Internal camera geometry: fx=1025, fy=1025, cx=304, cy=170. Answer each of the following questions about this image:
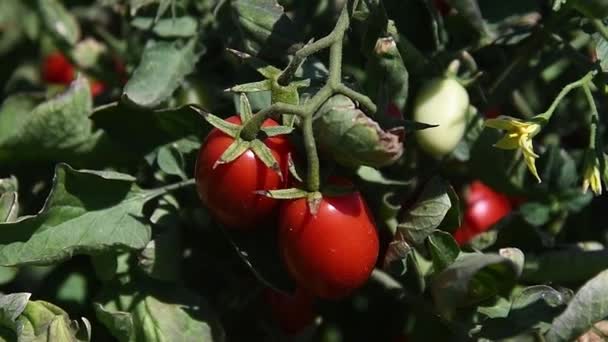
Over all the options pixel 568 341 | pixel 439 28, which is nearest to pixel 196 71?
pixel 439 28

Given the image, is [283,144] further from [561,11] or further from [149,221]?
[561,11]

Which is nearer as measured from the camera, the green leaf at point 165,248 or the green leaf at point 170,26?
the green leaf at point 165,248

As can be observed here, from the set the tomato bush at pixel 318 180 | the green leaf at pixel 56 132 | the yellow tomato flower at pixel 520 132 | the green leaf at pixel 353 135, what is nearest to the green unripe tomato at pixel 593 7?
the tomato bush at pixel 318 180

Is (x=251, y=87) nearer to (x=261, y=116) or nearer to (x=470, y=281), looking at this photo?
(x=261, y=116)

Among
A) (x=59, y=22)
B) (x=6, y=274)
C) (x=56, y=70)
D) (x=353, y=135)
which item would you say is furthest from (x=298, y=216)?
(x=56, y=70)

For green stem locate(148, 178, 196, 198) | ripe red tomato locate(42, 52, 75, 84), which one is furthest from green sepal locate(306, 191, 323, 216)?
ripe red tomato locate(42, 52, 75, 84)

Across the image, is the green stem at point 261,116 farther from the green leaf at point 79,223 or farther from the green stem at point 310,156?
the green leaf at point 79,223
